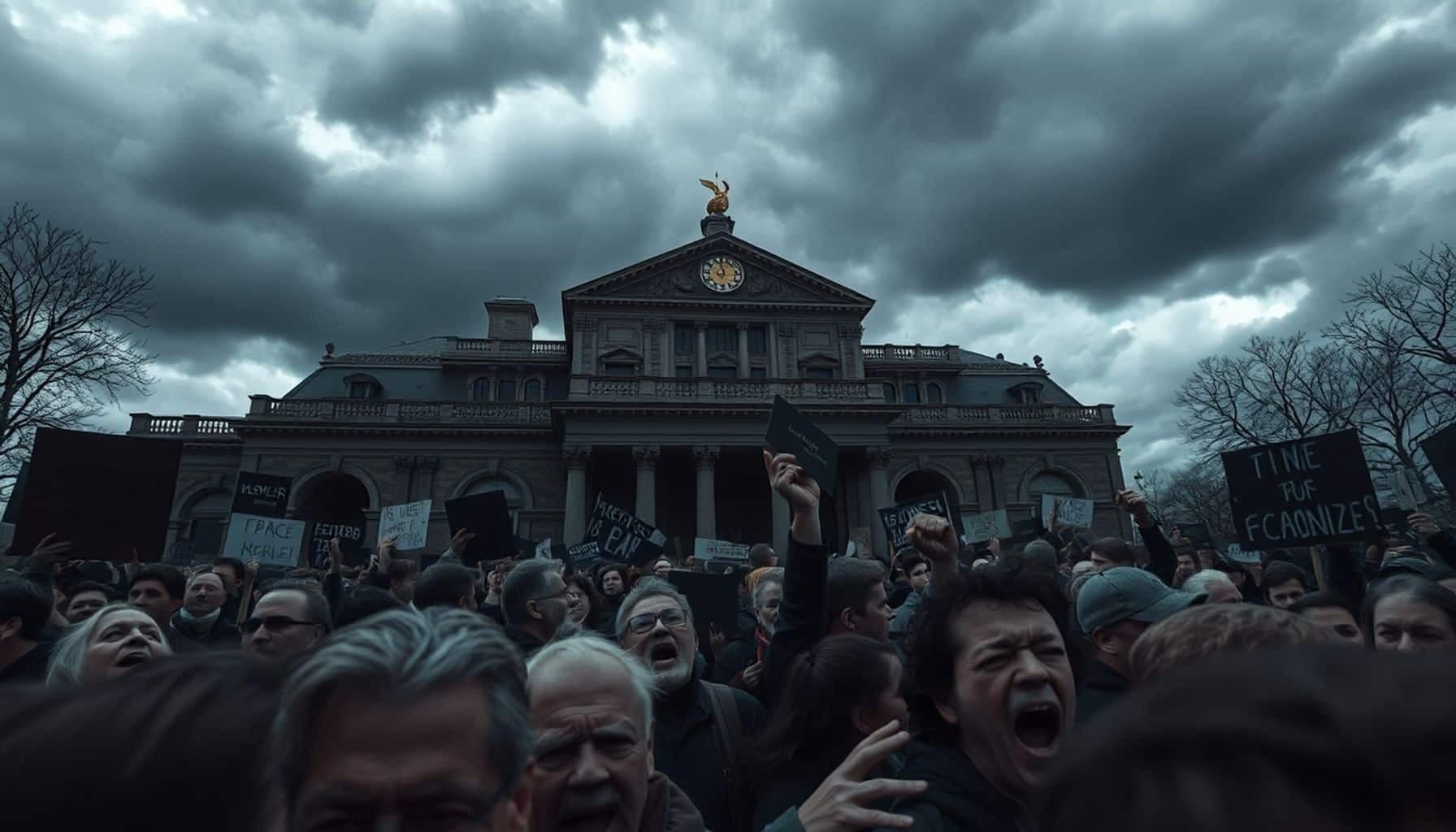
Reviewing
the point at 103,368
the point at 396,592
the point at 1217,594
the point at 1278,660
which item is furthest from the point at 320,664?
the point at 103,368

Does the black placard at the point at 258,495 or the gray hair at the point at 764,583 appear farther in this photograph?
the black placard at the point at 258,495

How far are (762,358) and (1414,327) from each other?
24310 mm

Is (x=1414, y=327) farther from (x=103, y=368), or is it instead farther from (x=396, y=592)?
(x=103, y=368)

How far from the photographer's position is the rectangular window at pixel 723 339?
36312mm

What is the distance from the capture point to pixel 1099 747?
75 cm

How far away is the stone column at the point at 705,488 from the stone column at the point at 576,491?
4444 millimetres

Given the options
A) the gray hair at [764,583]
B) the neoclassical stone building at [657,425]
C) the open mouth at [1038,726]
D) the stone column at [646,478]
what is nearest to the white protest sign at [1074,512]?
the gray hair at [764,583]

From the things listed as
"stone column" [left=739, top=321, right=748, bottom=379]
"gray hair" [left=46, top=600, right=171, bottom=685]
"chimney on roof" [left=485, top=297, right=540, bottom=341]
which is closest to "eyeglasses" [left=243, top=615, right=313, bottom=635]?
"gray hair" [left=46, top=600, right=171, bottom=685]

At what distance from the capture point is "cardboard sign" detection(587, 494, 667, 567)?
411 inches

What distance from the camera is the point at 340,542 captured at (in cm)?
1346

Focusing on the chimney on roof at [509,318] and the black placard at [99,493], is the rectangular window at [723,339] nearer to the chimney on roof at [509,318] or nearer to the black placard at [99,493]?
the chimney on roof at [509,318]

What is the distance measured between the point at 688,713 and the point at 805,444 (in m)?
1.80

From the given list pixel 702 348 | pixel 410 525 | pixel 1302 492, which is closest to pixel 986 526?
pixel 1302 492

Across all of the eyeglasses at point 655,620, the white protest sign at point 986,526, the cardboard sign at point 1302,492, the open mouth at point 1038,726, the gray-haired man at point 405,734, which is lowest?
the open mouth at point 1038,726
